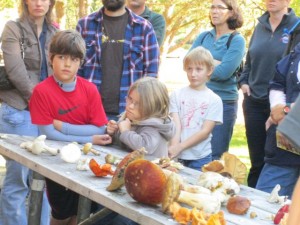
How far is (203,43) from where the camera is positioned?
5.84 m

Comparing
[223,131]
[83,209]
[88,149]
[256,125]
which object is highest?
[88,149]

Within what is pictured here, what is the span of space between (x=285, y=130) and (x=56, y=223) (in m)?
3.24

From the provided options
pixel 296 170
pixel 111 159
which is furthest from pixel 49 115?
pixel 296 170

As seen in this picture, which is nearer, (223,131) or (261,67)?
(261,67)

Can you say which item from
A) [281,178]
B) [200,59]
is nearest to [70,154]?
[281,178]

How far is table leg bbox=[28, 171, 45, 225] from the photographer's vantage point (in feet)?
12.1

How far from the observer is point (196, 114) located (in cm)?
492

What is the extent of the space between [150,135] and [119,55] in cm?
124

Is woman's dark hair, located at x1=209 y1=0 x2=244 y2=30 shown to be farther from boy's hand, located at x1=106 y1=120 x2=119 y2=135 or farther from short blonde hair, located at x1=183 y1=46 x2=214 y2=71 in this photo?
boy's hand, located at x1=106 y1=120 x2=119 y2=135

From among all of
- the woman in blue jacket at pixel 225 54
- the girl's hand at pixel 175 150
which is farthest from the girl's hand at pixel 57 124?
the woman in blue jacket at pixel 225 54

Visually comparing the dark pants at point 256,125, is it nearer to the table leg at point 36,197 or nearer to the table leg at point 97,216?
the table leg at point 97,216

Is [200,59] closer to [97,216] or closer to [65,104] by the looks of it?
[65,104]

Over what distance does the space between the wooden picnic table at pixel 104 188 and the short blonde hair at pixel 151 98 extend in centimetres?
31

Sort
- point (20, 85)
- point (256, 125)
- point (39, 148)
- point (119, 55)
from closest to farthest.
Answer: point (39, 148)
point (20, 85)
point (119, 55)
point (256, 125)
